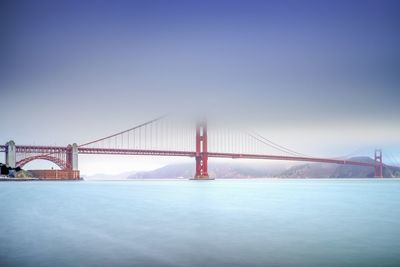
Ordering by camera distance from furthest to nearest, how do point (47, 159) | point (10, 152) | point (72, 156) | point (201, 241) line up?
point (47, 159) → point (72, 156) → point (10, 152) → point (201, 241)

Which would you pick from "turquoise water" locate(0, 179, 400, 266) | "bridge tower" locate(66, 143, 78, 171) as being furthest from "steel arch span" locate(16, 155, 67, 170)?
"turquoise water" locate(0, 179, 400, 266)

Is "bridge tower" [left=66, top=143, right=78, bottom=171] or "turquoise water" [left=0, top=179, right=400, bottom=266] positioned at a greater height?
"bridge tower" [left=66, top=143, right=78, bottom=171]

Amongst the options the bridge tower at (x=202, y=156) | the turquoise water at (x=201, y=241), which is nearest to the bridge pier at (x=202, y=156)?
the bridge tower at (x=202, y=156)

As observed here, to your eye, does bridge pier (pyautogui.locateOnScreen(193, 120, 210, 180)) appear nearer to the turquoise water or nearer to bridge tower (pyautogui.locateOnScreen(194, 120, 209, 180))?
bridge tower (pyautogui.locateOnScreen(194, 120, 209, 180))

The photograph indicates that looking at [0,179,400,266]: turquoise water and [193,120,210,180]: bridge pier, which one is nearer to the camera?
[0,179,400,266]: turquoise water

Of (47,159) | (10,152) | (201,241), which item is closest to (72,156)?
(47,159)

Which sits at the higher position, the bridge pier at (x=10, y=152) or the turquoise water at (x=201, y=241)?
the bridge pier at (x=10, y=152)

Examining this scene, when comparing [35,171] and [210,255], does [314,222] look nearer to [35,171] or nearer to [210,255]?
[210,255]

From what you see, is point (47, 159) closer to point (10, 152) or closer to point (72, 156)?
point (72, 156)

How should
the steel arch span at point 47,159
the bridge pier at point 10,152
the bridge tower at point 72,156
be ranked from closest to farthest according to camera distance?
the bridge pier at point 10,152, the steel arch span at point 47,159, the bridge tower at point 72,156

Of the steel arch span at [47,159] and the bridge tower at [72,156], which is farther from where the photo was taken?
the bridge tower at [72,156]

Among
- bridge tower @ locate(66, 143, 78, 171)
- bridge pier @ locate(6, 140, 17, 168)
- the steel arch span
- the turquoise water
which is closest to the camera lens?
the turquoise water

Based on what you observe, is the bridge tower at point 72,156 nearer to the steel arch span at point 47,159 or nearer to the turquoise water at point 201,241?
the steel arch span at point 47,159

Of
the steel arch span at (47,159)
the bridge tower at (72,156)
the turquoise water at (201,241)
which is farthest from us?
the bridge tower at (72,156)
